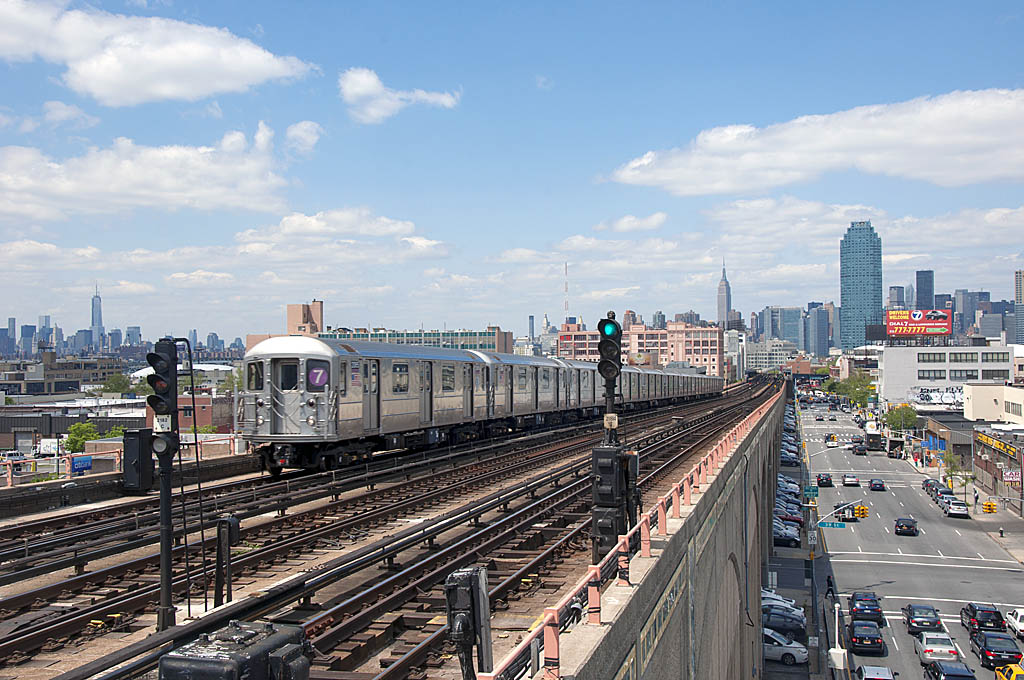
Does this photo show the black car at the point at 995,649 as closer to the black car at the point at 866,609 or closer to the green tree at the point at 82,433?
the black car at the point at 866,609

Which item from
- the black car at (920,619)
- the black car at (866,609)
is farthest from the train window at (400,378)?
the black car at (920,619)

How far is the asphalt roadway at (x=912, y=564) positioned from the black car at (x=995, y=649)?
→ 359mm

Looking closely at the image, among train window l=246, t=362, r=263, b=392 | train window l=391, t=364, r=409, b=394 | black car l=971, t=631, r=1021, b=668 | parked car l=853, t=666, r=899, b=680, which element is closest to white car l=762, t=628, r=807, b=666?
parked car l=853, t=666, r=899, b=680

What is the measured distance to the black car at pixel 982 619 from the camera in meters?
33.2

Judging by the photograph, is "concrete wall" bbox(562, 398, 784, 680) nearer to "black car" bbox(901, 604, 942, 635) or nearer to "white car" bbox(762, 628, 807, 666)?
"white car" bbox(762, 628, 807, 666)

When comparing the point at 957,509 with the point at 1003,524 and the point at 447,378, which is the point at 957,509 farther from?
the point at 447,378

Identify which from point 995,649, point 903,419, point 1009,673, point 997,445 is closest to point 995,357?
point 903,419

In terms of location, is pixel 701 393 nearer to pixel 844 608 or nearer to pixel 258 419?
pixel 844 608

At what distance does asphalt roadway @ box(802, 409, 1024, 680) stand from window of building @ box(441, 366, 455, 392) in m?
18.8

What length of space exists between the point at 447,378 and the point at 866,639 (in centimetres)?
1952

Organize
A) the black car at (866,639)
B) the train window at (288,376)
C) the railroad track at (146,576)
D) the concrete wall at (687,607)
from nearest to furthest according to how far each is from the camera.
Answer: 1. the concrete wall at (687,607)
2. the railroad track at (146,576)
3. the train window at (288,376)
4. the black car at (866,639)

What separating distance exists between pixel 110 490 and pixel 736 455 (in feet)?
47.9

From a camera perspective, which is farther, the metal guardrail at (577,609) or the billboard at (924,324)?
the billboard at (924,324)

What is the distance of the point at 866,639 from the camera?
32188 mm
